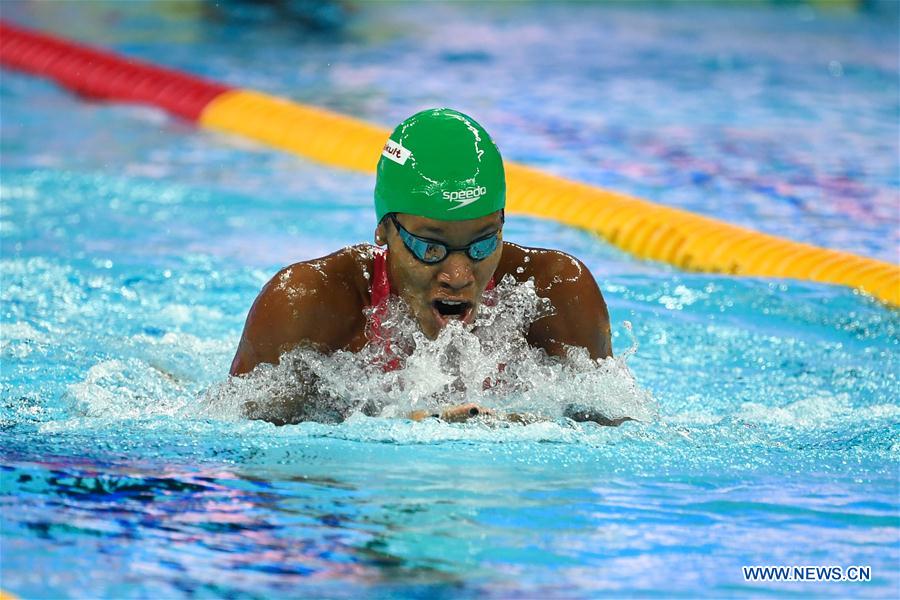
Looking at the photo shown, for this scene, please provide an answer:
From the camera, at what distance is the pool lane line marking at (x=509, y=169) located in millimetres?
5410

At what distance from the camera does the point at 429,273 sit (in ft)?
9.77

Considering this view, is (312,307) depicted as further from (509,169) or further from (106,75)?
(106,75)

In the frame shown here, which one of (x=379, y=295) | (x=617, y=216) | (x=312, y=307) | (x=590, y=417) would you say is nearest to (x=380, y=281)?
(x=379, y=295)

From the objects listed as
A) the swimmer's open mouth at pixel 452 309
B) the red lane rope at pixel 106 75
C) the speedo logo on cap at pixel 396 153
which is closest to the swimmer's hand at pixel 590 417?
the swimmer's open mouth at pixel 452 309

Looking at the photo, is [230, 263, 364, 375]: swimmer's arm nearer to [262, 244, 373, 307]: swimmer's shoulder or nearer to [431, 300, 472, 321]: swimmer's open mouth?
[262, 244, 373, 307]: swimmer's shoulder

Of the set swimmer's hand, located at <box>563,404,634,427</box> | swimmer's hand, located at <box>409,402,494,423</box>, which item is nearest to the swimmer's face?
swimmer's hand, located at <box>409,402,494,423</box>

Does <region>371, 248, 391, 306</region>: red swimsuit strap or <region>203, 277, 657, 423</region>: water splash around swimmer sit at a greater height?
<region>371, 248, 391, 306</region>: red swimsuit strap

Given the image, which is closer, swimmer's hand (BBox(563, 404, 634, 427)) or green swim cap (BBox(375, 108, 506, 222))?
green swim cap (BBox(375, 108, 506, 222))

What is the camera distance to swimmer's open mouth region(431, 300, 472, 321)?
3037 mm

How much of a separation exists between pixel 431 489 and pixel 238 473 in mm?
403

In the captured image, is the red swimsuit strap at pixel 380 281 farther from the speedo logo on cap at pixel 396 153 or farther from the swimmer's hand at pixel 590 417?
the swimmer's hand at pixel 590 417

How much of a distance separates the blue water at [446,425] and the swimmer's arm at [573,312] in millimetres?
122

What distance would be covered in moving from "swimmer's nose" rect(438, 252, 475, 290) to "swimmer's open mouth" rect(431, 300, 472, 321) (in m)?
0.08

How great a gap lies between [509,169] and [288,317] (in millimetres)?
4094
